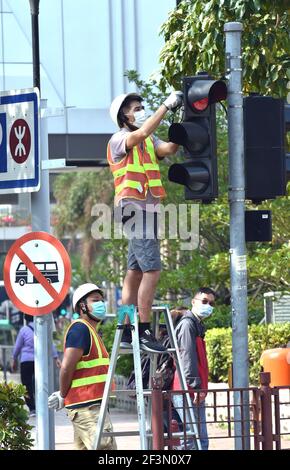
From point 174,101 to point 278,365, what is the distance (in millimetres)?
8936

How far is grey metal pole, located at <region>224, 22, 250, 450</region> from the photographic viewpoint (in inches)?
398

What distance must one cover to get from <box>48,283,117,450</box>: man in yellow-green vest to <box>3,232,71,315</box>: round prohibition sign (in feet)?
0.85

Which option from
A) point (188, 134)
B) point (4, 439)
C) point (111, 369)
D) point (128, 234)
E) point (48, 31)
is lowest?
point (4, 439)

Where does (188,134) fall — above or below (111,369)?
above

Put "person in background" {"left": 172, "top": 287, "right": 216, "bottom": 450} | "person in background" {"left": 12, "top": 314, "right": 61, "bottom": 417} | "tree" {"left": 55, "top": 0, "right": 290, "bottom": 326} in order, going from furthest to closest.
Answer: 1. "person in background" {"left": 12, "top": 314, "right": 61, "bottom": 417}
2. "tree" {"left": 55, "top": 0, "right": 290, "bottom": 326}
3. "person in background" {"left": 172, "top": 287, "right": 216, "bottom": 450}

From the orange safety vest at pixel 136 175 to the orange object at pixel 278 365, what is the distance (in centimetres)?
883

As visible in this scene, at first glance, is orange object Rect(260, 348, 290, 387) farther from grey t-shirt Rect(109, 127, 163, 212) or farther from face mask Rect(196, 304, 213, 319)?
grey t-shirt Rect(109, 127, 163, 212)

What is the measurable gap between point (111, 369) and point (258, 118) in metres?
2.27

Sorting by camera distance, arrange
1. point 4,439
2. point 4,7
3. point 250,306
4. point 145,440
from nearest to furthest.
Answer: point 145,440 → point 4,439 → point 250,306 → point 4,7

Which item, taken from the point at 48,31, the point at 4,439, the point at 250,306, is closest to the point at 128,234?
the point at 4,439

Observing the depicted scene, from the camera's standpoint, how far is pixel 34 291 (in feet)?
33.7

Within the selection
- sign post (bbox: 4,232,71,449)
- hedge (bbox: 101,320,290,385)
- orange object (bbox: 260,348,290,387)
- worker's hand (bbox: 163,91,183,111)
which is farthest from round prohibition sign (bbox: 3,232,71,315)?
hedge (bbox: 101,320,290,385)

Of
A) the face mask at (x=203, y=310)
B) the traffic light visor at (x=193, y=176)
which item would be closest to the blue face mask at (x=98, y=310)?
the traffic light visor at (x=193, y=176)

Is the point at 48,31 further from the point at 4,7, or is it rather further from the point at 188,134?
the point at 188,134
